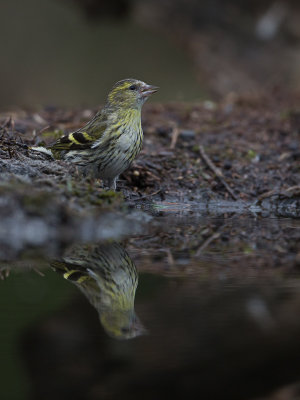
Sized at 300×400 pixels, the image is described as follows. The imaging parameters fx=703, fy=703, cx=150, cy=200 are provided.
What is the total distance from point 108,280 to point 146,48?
14561 millimetres

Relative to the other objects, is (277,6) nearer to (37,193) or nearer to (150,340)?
(37,193)

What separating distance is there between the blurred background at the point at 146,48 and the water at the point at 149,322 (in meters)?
7.45


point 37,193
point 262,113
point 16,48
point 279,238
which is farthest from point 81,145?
point 16,48

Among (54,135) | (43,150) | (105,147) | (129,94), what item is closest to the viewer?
(43,150)

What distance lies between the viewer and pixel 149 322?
298 cm

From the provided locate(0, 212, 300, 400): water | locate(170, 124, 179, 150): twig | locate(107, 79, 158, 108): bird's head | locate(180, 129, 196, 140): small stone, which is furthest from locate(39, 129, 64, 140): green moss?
locate(0, 212, 300, 400): water

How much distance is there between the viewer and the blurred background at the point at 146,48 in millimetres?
13133

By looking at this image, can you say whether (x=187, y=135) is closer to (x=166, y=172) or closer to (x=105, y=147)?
(x=166, y=172)

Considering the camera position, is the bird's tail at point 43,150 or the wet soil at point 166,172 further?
the bird's tail at point 43,150

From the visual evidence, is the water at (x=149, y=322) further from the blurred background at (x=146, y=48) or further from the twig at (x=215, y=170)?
the blurred background at (x=146, y=48)

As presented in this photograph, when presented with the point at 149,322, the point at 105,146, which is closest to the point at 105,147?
the point at 105,146

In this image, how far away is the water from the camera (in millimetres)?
2400

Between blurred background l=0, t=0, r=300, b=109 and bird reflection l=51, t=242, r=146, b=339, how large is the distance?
24.6 feet

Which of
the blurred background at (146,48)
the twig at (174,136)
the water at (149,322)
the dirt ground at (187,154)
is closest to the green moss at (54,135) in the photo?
the dirt ground at (187,154)
